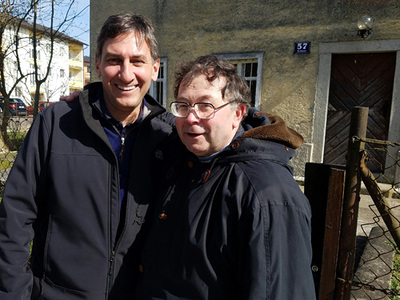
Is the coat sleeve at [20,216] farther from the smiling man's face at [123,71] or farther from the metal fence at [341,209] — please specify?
the metal fence at [341,209]

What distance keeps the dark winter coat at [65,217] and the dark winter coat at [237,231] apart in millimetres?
208

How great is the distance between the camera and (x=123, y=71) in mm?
1684

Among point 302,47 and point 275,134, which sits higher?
point 302,47

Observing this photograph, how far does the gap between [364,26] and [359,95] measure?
1.37 metres

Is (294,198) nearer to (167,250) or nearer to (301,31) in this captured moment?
(167,250)

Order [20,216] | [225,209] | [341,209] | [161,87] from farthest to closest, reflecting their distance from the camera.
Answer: [161,87]
[341,209]
[20,216]
[225,209]

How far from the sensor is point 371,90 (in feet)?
22.0

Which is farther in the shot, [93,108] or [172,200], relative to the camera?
[93,108]

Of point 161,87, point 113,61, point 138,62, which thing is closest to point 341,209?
point 138,62

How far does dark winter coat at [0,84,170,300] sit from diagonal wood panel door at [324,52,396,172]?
6073mm

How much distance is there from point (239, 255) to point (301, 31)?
21.5 ft

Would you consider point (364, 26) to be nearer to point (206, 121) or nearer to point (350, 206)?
point (350, 206)

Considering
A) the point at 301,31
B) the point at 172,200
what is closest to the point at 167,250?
the point at 172,200

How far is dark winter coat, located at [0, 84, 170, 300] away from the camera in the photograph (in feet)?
5.14
